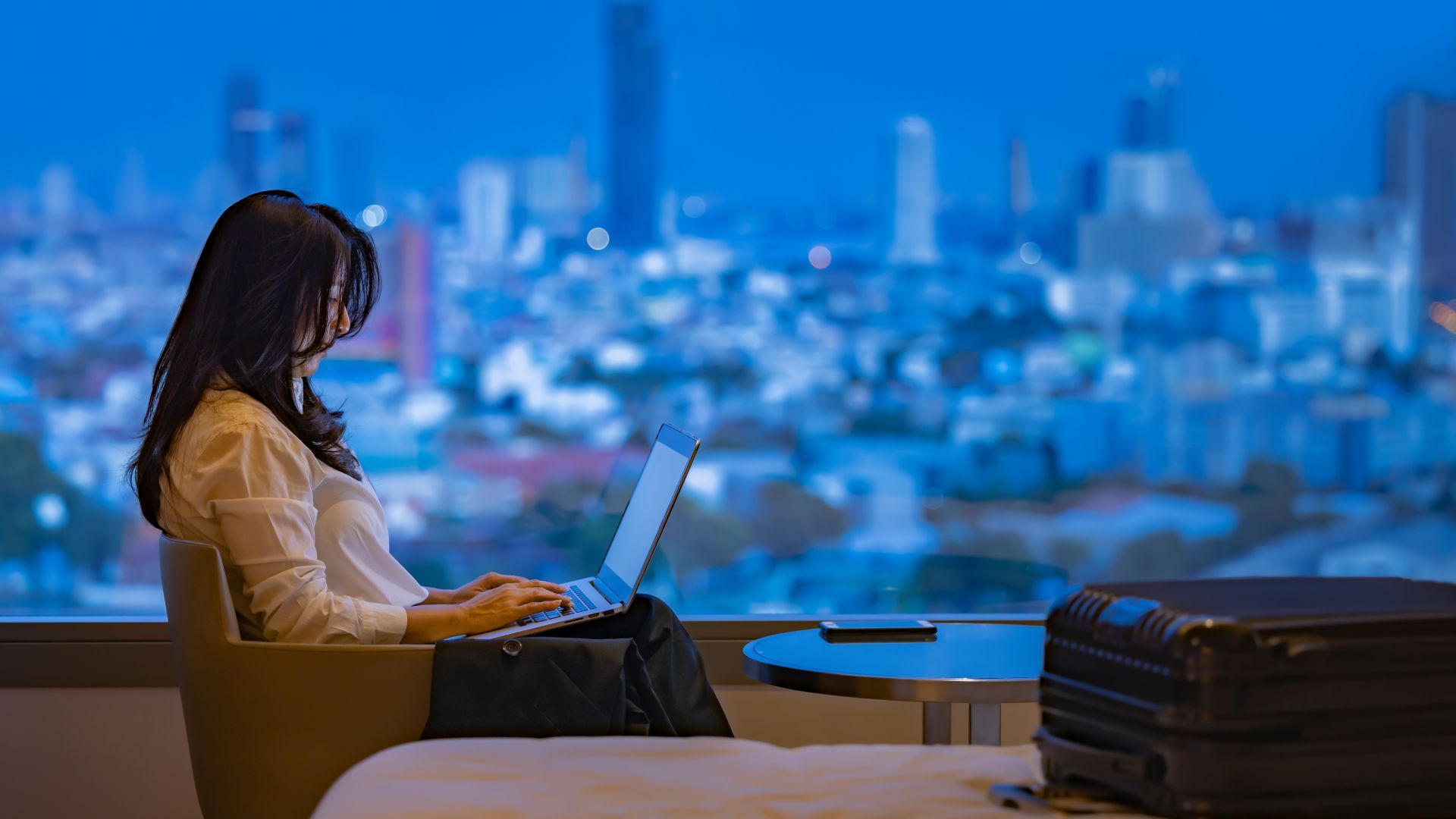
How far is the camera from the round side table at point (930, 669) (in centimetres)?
221

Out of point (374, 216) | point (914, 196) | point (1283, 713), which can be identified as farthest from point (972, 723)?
point (374, 216)

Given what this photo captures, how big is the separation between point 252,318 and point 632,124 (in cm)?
139

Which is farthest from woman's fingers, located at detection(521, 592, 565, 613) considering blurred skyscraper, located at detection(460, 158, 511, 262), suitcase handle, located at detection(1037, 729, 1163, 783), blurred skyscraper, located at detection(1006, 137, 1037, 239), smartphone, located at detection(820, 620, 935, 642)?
blurred skyscraper, located at detection(1006, 137, 1037, 239)

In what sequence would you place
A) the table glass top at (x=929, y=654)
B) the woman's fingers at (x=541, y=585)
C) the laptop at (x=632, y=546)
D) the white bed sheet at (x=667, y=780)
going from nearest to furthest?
the white bed sheet at (x=667, y=780)
the table glass top at (x=929, y=654)
the laptop at (x=632, y=546)
the woman's fingers at (x=541, y=585)

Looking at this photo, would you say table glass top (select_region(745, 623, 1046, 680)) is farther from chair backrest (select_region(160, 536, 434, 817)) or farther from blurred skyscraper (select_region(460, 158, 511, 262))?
blurred skyscraper (select_region(460, 158, 511, 262))

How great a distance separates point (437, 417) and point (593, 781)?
6.35ft

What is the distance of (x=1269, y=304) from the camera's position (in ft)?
11.6

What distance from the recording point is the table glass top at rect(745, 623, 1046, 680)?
228 centimetres

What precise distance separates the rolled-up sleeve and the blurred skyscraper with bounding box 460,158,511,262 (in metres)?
1.32

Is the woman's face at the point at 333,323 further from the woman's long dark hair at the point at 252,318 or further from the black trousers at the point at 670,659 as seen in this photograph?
the black trousers at the point at 670,659

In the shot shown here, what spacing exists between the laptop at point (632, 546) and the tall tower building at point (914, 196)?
101 centimetres

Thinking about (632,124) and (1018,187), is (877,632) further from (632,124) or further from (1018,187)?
(632,124)

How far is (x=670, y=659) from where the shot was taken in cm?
237

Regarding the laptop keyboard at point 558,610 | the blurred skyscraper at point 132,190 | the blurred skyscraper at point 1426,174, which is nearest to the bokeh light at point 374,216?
the blurred skyscraper at point 132,190
